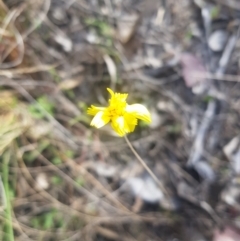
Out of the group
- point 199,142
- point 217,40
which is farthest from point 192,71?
point 199,142

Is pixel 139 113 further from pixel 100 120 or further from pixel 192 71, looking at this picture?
pixel 192 71

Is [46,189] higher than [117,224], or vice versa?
[46,189]

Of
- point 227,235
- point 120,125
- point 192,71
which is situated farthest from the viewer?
point 192,71

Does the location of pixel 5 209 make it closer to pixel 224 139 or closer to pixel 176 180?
pixel 176 180

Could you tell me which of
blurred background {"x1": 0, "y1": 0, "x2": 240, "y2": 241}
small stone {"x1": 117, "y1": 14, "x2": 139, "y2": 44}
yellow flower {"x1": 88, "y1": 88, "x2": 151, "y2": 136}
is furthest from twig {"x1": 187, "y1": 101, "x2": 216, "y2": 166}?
yellow flower {"x1": 88, "y1": 88, "x2": 151, "y2": 136}

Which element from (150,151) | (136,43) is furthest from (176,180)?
(136,43)

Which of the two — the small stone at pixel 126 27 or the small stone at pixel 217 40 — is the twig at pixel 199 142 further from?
the small stone at pixel 126 27

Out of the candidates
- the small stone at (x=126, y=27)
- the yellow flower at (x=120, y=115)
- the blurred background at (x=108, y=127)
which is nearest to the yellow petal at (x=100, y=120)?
the yellow flower at (x=120, y=115)
